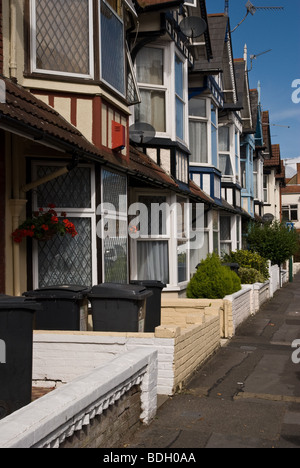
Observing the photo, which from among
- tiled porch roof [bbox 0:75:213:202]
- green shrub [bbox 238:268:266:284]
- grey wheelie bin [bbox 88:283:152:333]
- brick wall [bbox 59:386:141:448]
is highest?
tiled porch roof [bbox 0:75:213:202]

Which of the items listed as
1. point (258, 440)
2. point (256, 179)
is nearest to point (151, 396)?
point (258, 440)

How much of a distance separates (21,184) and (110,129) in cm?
Result: 200

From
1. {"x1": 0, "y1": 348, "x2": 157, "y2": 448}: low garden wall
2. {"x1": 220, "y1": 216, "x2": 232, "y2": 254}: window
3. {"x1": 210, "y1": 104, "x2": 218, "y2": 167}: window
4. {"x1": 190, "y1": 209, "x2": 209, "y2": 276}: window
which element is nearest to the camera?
{"x1": 0, "y1": 348, "x2": 157, "y2": 448}: low garden wall

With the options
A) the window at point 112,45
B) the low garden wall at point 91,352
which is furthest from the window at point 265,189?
the low garden wall at point 91,352

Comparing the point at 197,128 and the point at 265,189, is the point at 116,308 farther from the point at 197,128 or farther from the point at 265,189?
the point at 265,189

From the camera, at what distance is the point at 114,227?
9.50m

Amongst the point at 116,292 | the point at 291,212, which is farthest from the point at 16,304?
the point at 291,212

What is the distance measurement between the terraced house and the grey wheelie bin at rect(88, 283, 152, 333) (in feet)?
3.62

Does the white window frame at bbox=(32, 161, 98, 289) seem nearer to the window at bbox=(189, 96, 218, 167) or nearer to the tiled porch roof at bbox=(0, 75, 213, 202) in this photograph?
the tiled porch roof at bbox=(0, 75, 213, 202)

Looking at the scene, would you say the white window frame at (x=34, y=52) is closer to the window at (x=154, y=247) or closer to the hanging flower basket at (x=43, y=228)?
the hanging flower basket at (x=43, y=228)

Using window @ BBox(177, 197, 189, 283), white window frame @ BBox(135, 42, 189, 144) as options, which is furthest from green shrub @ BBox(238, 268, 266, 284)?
white window frame @ BBox(135, 42, 189, 144)

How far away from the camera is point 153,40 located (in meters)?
12.5

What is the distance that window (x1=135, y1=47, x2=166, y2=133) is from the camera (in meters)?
12.9
